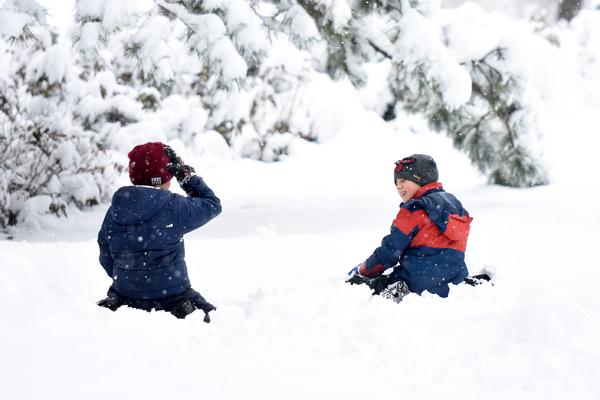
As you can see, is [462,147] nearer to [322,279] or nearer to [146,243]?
[322,279]

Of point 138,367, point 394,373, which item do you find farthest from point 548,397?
point 138,367

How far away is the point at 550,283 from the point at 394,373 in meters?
2.42

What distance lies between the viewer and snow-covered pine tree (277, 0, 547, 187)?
6598 mm

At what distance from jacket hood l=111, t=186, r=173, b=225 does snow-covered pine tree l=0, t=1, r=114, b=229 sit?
392 centimetres

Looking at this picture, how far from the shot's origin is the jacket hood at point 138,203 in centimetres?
312

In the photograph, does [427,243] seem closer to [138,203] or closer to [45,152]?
[138,203]

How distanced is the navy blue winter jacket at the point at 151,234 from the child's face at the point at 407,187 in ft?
3.43

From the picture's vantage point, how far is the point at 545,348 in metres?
2.54

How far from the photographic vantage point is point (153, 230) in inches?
125

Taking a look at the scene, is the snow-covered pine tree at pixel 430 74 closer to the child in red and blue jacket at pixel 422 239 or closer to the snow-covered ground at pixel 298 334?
the snow-covered ground at pixel 298 334

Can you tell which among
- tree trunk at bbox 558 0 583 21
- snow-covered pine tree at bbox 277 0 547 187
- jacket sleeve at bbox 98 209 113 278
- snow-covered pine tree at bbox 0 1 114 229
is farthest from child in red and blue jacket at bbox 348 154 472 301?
tree trunk at bbox 558 0 583 21

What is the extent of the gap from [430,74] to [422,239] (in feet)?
11.3

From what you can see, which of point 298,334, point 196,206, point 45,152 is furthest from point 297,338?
point 45,152

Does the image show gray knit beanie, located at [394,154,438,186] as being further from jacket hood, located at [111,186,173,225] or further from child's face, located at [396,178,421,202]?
jacket hood, located at [111,186,173,225]
